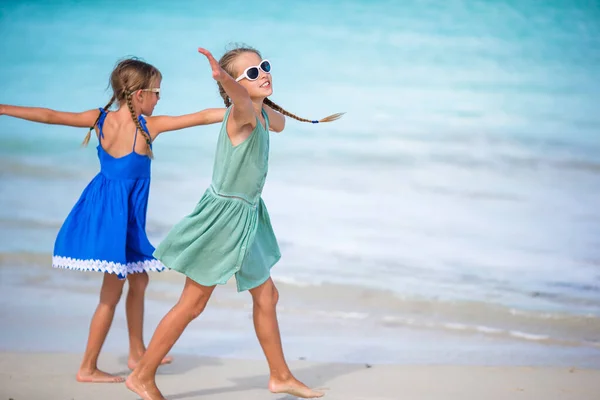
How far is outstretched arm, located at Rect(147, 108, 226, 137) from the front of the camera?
2.98 m

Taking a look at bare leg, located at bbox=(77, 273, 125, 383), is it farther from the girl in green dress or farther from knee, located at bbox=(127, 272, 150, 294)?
the girl in green dress

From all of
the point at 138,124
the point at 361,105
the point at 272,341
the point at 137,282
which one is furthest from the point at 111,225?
the point at 361,105

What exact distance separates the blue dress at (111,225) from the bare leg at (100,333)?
0.07 meters

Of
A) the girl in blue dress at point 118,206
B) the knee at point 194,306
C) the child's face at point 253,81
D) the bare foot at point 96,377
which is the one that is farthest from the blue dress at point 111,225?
the child's face at point 253,81

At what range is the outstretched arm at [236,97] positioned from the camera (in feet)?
7.39

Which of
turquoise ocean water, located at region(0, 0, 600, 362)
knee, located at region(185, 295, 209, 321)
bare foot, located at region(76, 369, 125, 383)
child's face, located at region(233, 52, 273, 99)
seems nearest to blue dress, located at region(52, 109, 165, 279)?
bare foot, located at region(76, 369, 125, 383)

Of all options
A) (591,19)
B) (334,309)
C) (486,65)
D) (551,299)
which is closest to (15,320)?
(334,309)

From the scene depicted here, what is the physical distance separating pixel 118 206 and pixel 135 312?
15.0 inches

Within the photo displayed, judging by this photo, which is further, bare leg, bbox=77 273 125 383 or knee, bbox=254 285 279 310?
bare leg, bbox=77 273 125 383

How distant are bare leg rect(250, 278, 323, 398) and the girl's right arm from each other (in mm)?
869

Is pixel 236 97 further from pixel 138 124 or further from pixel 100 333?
pixel 100 333

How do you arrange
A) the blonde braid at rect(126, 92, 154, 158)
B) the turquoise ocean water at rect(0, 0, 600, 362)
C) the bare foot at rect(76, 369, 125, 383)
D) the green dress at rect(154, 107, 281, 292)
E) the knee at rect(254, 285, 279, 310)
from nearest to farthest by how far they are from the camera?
the green dress at rect(154, 107, 281, 292)
the knee at rect(254, 285, 279, 310)
the bare foot at rect(76, 369, 125, 383)
the blonde braid at rect(126, 92, 154, 158)
the turquoise ocean water at rect(0, 0, 600, 362)

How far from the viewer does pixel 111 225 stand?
296 centimetres

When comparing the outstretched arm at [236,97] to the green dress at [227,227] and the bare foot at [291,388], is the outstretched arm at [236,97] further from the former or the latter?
the bare foot at [291,388]
